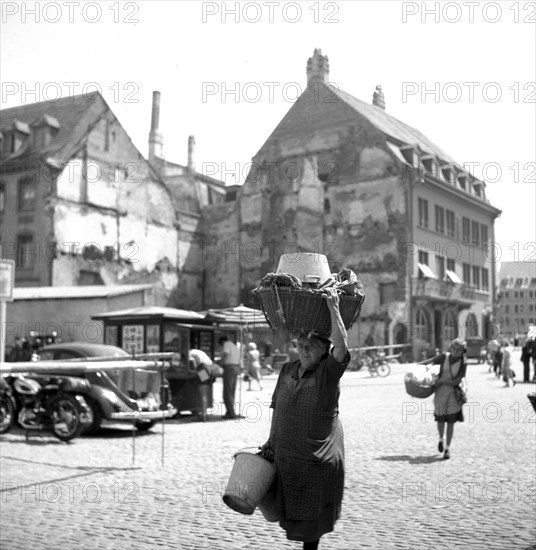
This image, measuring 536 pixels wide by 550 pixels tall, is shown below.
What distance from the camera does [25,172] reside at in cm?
3931

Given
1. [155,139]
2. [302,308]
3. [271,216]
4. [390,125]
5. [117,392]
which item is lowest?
[117,392]

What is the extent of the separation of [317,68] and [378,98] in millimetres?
10604

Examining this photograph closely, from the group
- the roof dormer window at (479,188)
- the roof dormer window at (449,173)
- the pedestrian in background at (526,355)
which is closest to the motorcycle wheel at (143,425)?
the pedestrian in background at (526,355)

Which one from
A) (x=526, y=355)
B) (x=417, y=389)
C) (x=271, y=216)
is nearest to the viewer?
(x=417, y=389)

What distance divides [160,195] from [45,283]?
10.7 metres

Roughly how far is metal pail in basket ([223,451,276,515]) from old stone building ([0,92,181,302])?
113ft

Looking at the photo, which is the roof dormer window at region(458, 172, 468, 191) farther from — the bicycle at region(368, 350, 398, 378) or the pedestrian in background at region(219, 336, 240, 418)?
the pedestrian in background at region(219, 336, 240, 418)

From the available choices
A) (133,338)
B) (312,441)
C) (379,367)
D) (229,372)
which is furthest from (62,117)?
(312,441)

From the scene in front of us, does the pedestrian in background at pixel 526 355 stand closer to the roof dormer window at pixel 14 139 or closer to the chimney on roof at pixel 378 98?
the roof dormer window at pixel 14 139

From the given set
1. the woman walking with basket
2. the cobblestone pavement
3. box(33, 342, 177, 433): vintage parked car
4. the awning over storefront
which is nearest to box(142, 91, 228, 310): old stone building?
the awning over storefront

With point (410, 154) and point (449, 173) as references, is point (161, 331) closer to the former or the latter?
point (410, 154)

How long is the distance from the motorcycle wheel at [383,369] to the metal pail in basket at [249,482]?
2880cm

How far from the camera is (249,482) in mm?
4293

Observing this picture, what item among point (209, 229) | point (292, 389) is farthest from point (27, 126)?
point (292, 389)
